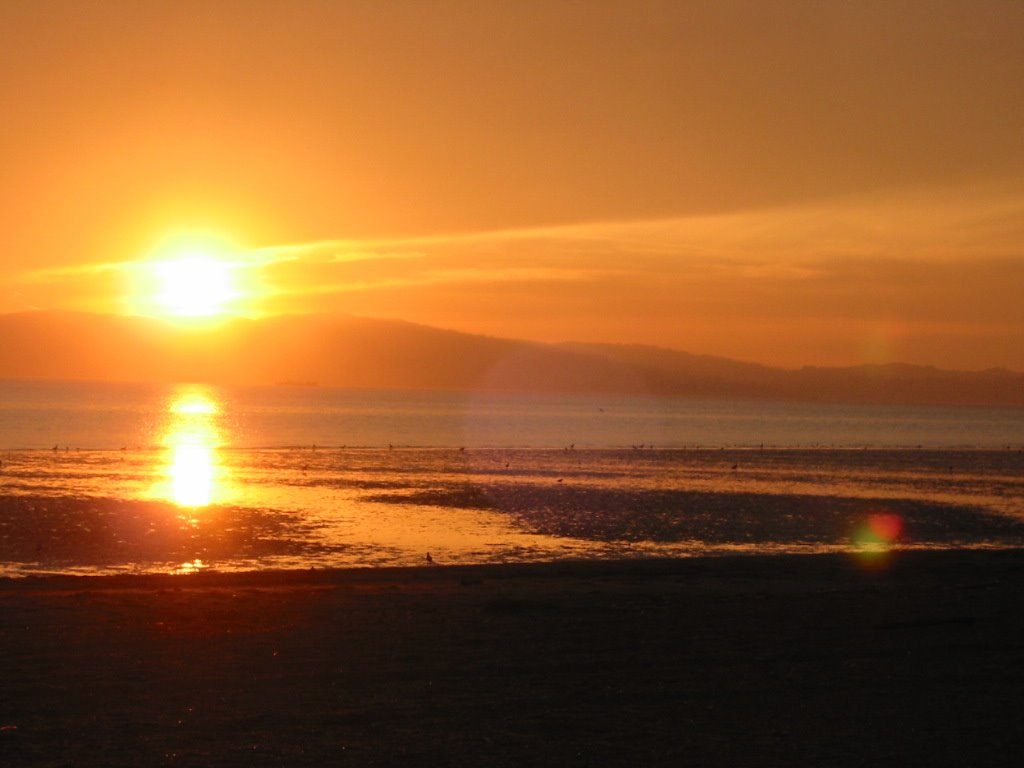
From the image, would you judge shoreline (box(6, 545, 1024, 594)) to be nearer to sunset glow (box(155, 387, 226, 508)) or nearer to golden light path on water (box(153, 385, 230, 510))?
golden light path on water (box(153, 385, 230, 510))

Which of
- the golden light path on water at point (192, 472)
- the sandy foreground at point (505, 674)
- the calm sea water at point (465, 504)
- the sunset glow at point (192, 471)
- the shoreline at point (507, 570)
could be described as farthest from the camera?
the sunset glow at point (192, 471)

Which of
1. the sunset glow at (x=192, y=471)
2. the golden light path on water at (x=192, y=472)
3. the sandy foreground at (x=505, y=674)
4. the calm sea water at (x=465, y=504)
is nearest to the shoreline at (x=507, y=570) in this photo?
the sandy foreground at (x=505, y=674)

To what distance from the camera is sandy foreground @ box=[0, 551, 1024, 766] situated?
8867 millimetres

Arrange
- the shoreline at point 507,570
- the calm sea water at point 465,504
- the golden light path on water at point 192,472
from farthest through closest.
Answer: the golden light path on water at point 192,472 → the calm sea water at point 465,504 → the shoreline at point 507,570

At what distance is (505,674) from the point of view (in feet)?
37.9

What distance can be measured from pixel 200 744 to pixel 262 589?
9.28 metres

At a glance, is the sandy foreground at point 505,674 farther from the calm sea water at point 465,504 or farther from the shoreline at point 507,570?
the calm sea water at point 465,504

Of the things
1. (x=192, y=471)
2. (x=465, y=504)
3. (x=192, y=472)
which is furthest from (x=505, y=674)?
(x=192, y=471)

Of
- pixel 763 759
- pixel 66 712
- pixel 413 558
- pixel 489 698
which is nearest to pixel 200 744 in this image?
pixel 66 712

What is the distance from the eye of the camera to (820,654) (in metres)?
12.7

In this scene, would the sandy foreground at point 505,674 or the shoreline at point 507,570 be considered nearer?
the sandy foreground at point 505,674

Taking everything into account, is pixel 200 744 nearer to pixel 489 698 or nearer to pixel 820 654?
pixel 489 698

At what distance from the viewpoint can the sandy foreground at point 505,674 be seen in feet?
29.1

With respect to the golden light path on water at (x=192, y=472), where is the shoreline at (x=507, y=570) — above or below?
below
